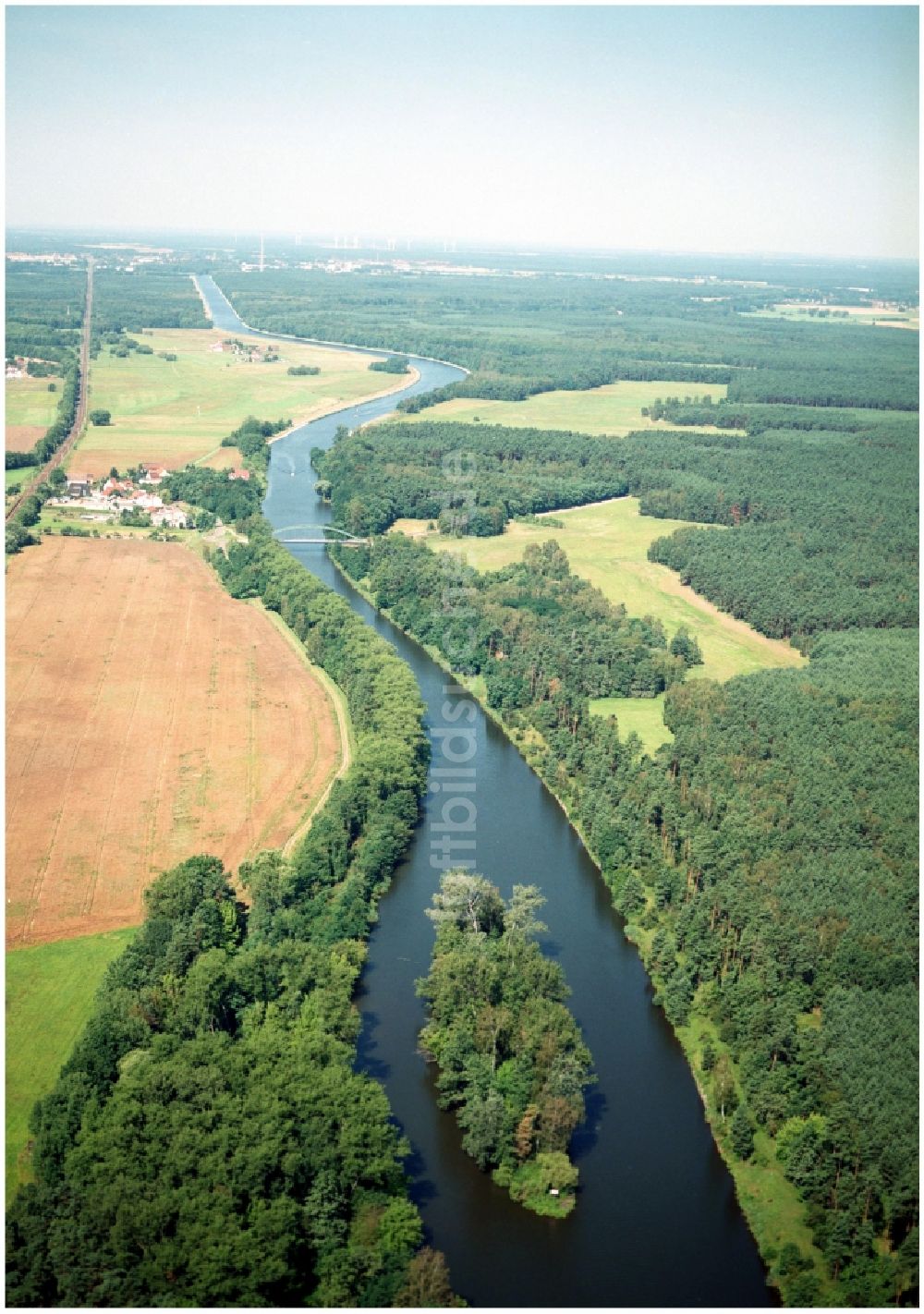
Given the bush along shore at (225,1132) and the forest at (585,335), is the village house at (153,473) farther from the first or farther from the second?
the bush along shore at (225,1132)

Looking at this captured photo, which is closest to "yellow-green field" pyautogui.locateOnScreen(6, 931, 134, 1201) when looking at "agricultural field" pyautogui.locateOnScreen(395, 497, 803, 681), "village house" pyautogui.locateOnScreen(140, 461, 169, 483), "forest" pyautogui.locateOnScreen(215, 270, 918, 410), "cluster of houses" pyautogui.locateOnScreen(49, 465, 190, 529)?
"agricultural field" pyautogui.locateOnScreen(395, 497, 803, 681)

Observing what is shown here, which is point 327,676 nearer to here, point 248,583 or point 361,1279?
point 248,583

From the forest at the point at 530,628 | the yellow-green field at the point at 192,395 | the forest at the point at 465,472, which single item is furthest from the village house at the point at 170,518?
the forest at the point at 530,628

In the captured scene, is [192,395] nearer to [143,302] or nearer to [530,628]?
[143,302]

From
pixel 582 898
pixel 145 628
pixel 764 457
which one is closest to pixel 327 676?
pixel 145 628

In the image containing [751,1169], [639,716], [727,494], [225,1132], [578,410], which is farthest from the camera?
[578,410]

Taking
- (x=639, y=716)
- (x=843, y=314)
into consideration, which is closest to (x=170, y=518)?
(x=639, y=716)

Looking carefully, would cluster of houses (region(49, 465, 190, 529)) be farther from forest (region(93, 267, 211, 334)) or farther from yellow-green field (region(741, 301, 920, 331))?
yellow-green field (region(741, 301, 920, 331))
